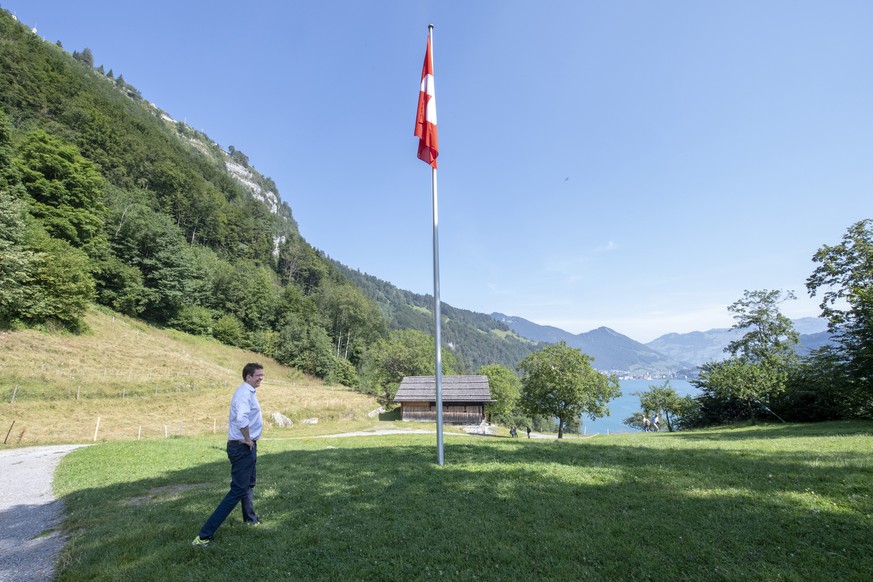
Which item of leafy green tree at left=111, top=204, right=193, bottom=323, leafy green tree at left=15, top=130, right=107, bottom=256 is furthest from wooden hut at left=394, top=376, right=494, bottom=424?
leafy green tree at left=15, top=130, right=107, bottom=256

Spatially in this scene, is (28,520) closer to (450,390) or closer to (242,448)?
(242,448)

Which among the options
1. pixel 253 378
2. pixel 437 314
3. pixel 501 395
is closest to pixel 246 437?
pixel 253 378

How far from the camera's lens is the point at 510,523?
5.85 meters

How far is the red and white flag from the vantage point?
1115cm

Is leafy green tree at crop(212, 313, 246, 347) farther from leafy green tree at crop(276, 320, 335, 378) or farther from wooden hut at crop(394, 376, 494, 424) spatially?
wooden hut at crop(394, 376, 494, 424)

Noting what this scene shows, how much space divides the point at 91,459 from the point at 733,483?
20.9m

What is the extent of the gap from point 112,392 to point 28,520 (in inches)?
1106

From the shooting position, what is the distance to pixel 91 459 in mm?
14031

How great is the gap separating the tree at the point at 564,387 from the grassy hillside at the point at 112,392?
72.0ft

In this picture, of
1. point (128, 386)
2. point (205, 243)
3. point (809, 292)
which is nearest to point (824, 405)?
point (809, 292)

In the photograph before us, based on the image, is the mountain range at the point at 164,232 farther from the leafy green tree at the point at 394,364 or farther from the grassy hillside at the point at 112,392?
the leafy green tree at the point at 394,364

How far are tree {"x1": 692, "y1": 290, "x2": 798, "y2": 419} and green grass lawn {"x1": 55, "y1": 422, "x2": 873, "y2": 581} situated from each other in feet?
93.7

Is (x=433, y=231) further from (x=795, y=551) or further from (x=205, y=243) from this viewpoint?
(x=205, y=243)

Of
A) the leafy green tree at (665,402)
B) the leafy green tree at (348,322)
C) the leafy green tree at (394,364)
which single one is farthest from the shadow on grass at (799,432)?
the leafy green tree at (348,322)
